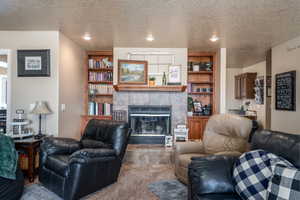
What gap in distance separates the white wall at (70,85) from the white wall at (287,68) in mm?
4337

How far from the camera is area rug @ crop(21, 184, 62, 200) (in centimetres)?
243

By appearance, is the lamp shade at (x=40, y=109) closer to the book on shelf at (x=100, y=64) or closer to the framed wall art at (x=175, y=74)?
the book on shelf at (x=100, y=64)

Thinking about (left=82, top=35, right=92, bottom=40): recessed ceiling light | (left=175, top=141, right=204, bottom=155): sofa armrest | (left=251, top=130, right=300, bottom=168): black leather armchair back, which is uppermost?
(left=82, top=35, right=92, bottom=40): recessed ceiling light

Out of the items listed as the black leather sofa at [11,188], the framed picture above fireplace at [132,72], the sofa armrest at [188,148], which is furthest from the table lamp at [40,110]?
the sofa armrest at [188,148]

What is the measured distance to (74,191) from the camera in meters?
2.27

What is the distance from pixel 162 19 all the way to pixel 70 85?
2.28 meters

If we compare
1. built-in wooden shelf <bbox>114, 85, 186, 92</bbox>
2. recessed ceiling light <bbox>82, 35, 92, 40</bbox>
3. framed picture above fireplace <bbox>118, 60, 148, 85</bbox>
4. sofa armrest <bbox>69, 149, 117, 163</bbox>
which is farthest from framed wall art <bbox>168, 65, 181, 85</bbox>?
sofa armrest <bbox>69, 149, 117, 163</bbox>

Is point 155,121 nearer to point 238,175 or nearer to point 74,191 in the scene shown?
point 74,191

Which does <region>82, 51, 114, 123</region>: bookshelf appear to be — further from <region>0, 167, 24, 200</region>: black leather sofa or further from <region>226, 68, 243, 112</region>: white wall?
<region>226, 68, 243, 112</region>: white wall

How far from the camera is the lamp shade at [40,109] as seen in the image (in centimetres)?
319

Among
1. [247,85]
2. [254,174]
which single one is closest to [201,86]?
[247,85]

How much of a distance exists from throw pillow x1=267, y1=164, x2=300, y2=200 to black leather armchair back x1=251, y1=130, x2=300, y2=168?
0.24 m

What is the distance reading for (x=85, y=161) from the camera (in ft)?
7.58

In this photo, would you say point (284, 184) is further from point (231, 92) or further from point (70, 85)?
point (231, 92)
